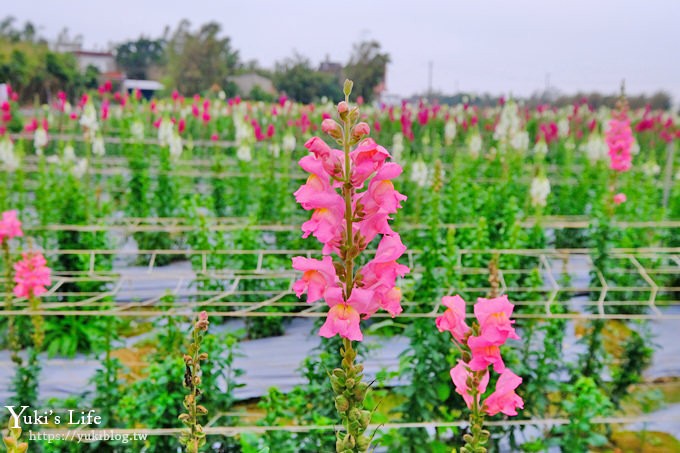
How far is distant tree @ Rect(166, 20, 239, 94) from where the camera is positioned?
492 inches

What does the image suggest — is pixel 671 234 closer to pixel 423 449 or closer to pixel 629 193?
pixel 629 193

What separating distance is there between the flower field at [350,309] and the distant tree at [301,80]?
269 cm

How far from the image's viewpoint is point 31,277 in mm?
2951

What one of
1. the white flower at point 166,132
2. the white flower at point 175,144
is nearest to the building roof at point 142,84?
the white flower at point 166,132

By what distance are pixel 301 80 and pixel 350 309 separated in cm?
929

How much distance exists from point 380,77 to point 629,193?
3.97m

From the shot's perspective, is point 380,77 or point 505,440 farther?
point 380,77

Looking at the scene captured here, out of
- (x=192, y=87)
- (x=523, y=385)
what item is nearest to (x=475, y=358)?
(x=523, y=385)

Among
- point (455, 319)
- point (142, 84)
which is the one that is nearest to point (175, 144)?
point (455, 319)

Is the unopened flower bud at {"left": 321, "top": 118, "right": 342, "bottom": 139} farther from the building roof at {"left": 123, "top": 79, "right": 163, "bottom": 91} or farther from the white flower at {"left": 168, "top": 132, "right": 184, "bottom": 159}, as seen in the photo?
the building roof at {"left": 123, "top": 79, "right": 163, "bottom": 91}

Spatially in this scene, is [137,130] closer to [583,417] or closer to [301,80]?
[301,80]

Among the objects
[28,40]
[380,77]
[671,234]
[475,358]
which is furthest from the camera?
[28,40]

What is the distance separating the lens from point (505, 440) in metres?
3.25

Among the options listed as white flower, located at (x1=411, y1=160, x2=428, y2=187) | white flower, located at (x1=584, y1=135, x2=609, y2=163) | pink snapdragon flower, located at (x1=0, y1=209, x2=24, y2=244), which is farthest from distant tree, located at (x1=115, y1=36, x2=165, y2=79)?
pink snapdragon flower, located at (x1=0, y1=209, x2=24, y2=244)
